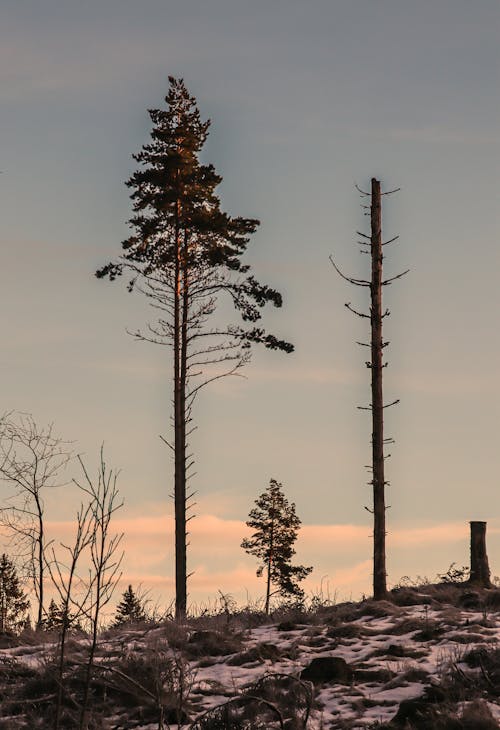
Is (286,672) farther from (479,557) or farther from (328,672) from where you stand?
(479,557)

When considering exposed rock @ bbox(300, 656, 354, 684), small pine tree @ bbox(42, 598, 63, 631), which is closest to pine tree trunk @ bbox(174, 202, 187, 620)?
small pine tree @ bbox(42, 598, 63, 631)

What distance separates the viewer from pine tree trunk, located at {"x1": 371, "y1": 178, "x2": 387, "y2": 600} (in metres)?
23.7

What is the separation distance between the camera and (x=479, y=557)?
24406 mm

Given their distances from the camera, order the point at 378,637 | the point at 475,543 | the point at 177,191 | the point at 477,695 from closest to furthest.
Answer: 1. the point at 477,695
2. the point at 378,637
3. the point at 475,543
4. the point at 177,191

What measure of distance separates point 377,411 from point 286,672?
9.68 m

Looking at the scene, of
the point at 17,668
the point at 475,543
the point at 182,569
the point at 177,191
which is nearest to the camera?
the point at 17,668

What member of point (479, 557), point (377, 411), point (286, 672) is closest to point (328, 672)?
point (286, 672)

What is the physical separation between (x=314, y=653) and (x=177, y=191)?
16514 millimetres

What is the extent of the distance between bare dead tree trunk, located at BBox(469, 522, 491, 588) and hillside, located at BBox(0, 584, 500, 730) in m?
3.52

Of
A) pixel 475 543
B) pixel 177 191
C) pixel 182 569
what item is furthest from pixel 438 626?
pixel 177 191

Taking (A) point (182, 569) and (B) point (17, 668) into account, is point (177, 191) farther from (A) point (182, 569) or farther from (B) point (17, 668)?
(B) point (17, 668)

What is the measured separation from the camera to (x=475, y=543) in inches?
968

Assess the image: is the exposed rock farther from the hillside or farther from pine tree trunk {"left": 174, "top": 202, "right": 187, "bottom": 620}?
pine tree trunk {"left": 174, "top": 202, "right": 187, "bottom": 620}

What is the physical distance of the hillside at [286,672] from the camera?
13.3m
